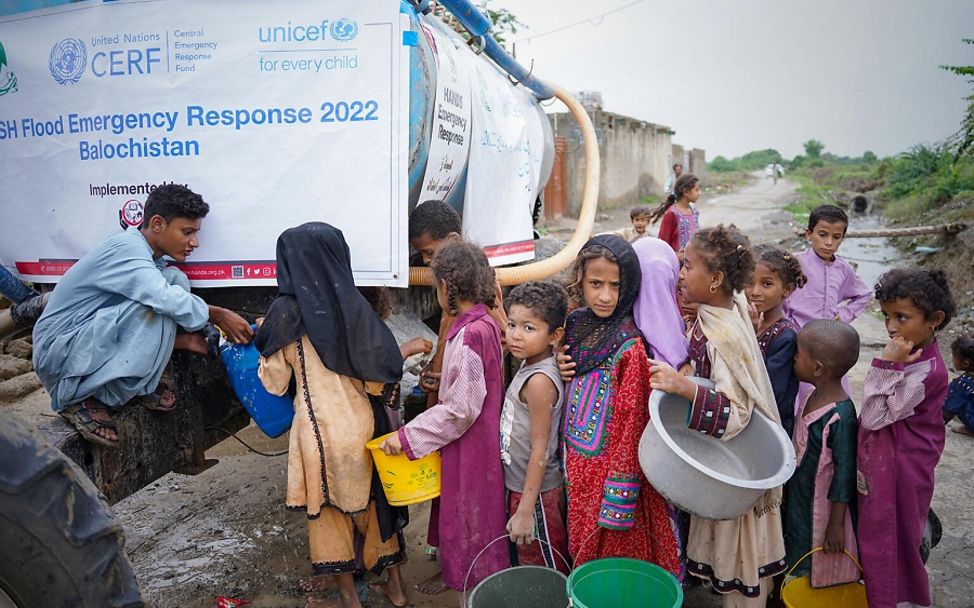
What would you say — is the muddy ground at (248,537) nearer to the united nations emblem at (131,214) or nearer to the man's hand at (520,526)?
the man's hand at (520,526)

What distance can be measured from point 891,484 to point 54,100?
3.53 metres

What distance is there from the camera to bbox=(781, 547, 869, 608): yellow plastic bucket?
2570mm

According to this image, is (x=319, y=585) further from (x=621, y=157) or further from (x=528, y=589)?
(x=621, y=157)

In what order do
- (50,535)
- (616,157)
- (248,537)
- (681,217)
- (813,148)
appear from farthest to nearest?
(813,148) < (616,157) < (681,217) < (248,537) < (50,535)

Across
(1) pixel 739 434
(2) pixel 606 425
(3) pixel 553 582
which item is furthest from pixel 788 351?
(3) pixel 553 582

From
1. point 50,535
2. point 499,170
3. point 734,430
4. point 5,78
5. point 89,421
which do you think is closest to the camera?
point 50,535

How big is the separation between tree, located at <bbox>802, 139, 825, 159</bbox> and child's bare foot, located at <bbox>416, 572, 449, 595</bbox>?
83.4 meters

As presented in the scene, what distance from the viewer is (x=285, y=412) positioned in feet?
8.59

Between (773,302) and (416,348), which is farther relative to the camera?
(773,302)

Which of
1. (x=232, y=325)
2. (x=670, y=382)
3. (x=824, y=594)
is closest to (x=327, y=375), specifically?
(x=232, y=325)

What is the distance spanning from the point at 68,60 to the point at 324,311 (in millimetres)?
1408

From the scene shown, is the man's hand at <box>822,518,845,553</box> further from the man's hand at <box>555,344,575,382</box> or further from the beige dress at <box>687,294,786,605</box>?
the man's hand at <box>555,344,575,382</box>

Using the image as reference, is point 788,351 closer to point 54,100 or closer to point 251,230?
point 251,230

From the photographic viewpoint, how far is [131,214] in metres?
2.57
